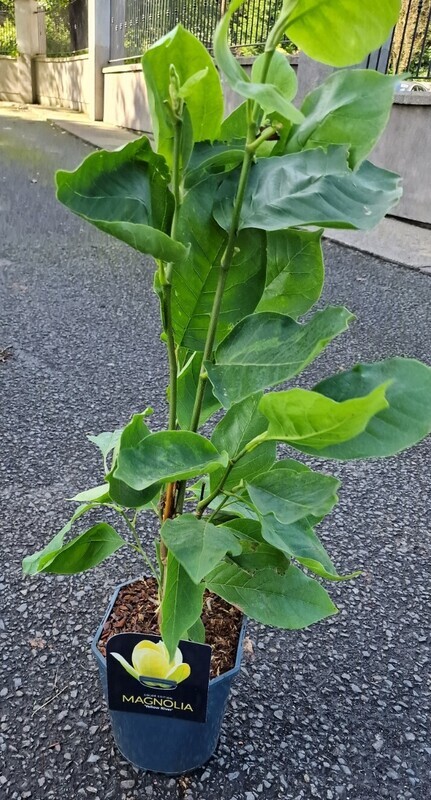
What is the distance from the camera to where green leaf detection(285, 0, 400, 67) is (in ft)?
1.90

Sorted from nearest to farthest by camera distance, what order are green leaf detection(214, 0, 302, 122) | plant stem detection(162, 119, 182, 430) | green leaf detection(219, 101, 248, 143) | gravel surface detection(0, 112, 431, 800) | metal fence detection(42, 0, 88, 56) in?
green leaf detection(214, 0, 302, 122) < plant stem detection(162, 119, 182, 430) < green leaf detection(219, 101, 248, 143) < gravel surface detection(0, 112, 431, 800) < metal fence detection(42, 0, 88, 56)

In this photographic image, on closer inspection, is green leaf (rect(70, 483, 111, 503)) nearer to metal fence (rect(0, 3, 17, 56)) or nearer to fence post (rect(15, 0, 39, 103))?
fence post (rect(15, 0, 39, 103))

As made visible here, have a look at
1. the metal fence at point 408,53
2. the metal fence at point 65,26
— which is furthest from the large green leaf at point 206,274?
the metal fence at point 65,26

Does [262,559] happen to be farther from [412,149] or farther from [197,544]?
[412,149]

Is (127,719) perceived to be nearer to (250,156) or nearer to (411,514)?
(250,156)

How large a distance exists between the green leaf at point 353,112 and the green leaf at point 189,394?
0.35 meters

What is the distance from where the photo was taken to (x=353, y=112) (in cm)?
61

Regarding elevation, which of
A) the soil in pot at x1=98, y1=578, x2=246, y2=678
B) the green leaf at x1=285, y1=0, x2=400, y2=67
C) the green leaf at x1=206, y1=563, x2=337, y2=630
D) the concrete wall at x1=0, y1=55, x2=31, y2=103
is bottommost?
the concrete wall at x1=0, y1=55, x2=31, y2=103

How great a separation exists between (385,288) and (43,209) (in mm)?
2906

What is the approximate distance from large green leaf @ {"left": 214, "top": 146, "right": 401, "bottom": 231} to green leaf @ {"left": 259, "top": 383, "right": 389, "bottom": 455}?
6.2 inches

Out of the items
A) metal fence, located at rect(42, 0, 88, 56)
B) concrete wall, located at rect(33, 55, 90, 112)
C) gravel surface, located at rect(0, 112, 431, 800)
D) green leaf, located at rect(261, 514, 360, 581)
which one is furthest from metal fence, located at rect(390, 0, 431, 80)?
metal fence, located at rect(42, 0, 88, 56)

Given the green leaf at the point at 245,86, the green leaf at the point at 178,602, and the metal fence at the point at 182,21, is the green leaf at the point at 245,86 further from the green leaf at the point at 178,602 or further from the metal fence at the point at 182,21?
the metal fence at the point at 182,21

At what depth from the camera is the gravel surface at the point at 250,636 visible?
3.73ft

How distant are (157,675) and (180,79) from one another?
757mm
